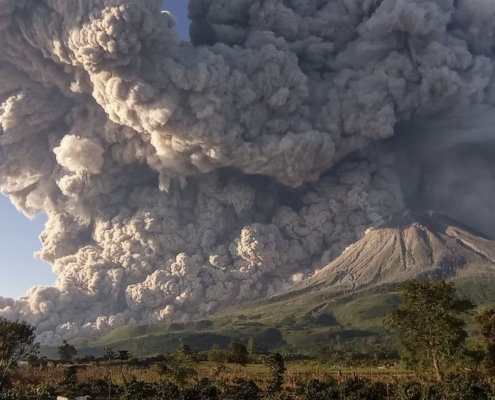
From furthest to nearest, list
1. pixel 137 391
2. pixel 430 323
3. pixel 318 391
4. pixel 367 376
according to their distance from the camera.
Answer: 1. pixel 367 376
2. pixel 430 323
3. pixel 137 391
4. pixel 318 391

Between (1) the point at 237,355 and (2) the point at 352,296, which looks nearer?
(1) the point at 237,355

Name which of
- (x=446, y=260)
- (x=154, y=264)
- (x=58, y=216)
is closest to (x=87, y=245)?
(x=58, y=216)

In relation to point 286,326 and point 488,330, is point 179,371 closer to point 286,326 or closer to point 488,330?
point 488,330

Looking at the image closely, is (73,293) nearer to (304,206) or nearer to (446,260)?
(304,206)

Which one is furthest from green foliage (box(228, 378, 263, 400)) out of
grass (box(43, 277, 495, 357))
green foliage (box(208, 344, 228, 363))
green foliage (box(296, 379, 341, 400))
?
grass (box(43, 277, 495, 357))

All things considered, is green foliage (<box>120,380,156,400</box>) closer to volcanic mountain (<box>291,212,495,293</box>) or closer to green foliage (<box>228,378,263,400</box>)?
green foliage (<box>228,378,263,400</box>)

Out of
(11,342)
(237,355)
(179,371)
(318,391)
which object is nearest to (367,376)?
(318,391)

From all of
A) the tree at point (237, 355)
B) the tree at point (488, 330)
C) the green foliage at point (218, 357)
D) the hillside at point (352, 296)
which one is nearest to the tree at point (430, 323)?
the tree at point (488, 330)
